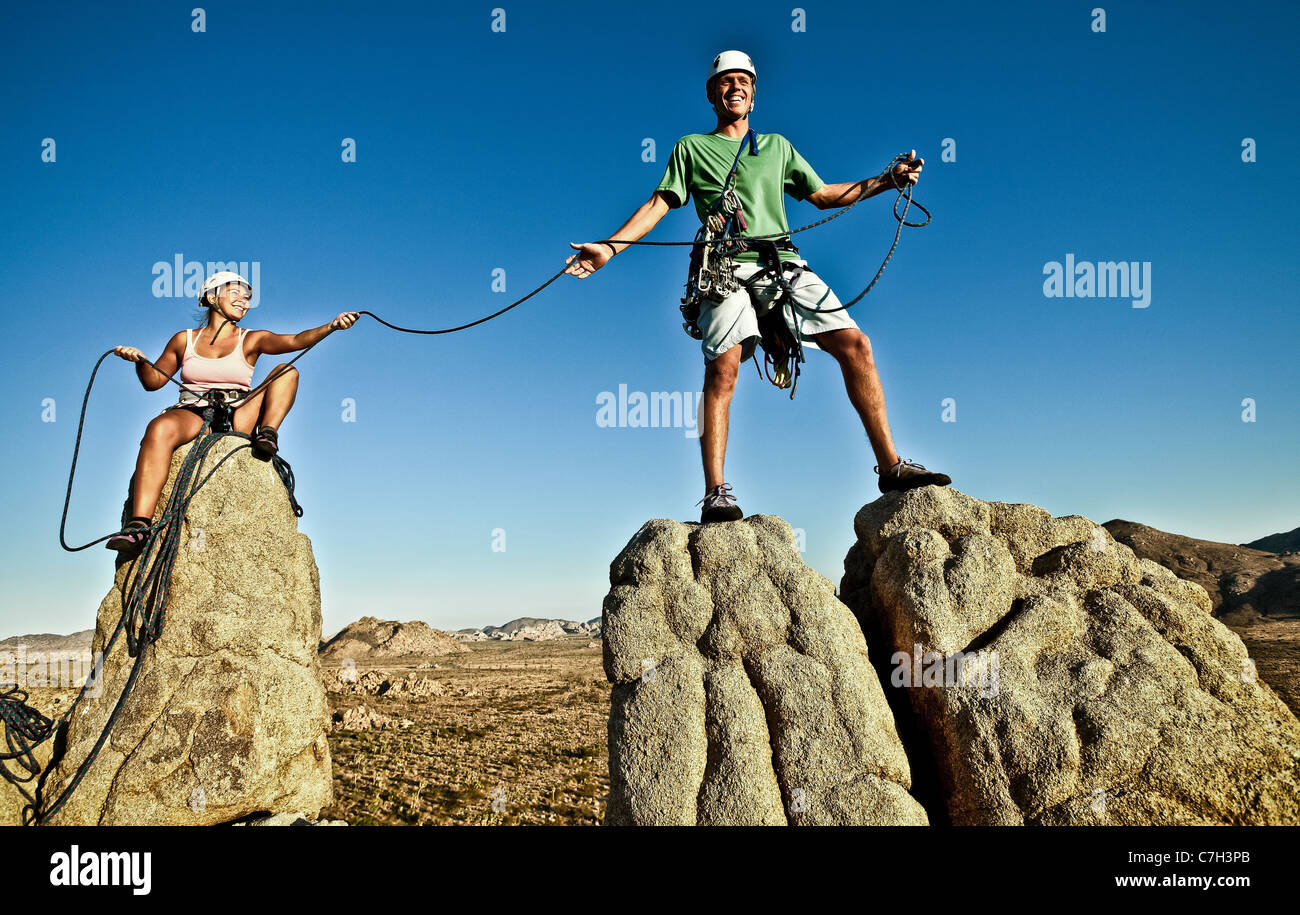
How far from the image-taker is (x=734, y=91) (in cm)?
560

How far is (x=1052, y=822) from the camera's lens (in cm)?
386

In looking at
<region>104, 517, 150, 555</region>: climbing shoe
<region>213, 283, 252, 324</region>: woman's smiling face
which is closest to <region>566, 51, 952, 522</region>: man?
<region>213, 283, 252, 324</region>: woman's smiling face

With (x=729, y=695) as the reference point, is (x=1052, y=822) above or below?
below

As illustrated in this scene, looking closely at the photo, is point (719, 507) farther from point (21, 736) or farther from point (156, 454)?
point (21, 736)

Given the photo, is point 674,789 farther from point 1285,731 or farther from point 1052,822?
point 1285,731

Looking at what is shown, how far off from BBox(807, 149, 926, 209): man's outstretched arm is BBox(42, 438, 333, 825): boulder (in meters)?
4.91

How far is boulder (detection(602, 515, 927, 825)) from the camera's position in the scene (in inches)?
162

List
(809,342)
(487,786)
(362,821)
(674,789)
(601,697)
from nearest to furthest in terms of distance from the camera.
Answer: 1. (674,789)
2. (809,342)
3. (362,821)
4. (487,786)
5. (601,697)

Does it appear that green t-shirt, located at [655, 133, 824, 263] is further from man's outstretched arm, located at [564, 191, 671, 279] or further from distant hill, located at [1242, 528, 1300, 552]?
distant hill, located at [1242, 528, 1300, 552]

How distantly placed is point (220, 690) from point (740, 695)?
13.0 ft
